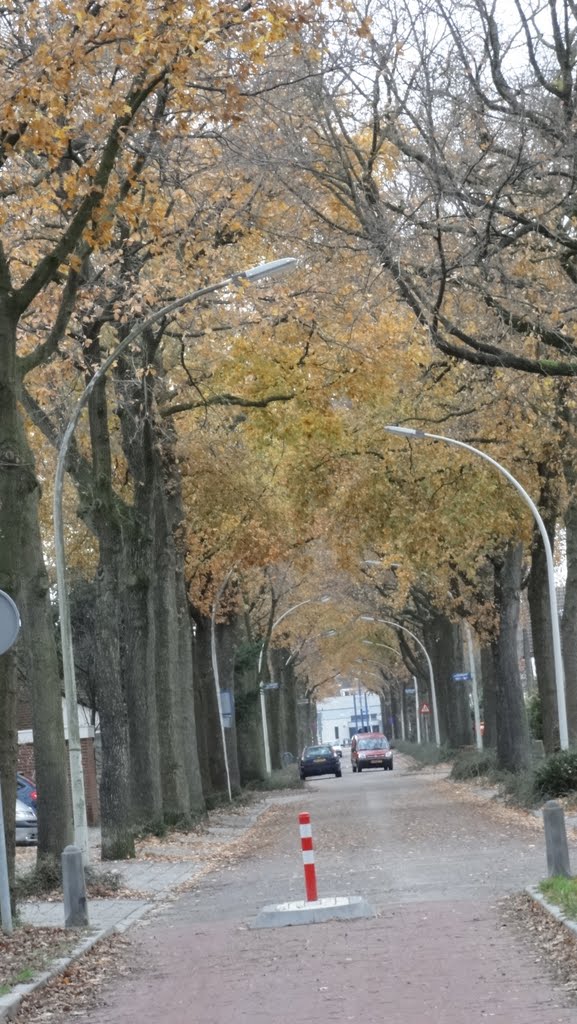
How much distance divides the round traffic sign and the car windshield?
6132cm

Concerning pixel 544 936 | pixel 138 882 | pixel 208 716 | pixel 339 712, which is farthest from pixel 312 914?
pixel 339 712

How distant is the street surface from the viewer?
30.3ft

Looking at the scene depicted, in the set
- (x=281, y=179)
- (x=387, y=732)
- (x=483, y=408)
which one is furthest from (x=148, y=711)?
(x=387, y=732)

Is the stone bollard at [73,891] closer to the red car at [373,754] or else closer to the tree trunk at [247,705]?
the tree trunk at [247,705]

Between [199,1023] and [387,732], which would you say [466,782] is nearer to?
[199,1023]

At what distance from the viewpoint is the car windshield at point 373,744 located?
72.1 m

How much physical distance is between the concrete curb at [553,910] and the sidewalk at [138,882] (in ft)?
12.3

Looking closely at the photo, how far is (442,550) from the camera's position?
1224 inches

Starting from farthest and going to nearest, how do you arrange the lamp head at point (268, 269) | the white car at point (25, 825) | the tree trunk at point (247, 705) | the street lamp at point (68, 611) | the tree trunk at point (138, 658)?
1. the tree trunk at point (247, 705)
2. the white car at point (25, 825)
3. the tree trunk at point (138, 658)
4. the street lamp at point (68, 611)
5. the lamp head at point (268, 269)

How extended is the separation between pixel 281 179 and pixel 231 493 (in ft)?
40.9

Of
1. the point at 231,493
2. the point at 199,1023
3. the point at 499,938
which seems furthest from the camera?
the point at 231,493

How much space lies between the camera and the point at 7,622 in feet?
38.5

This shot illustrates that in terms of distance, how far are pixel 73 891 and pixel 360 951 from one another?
3.34 m

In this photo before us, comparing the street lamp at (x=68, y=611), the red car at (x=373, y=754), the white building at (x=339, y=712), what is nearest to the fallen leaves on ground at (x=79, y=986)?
the street lamp at (x=68, y=611)
